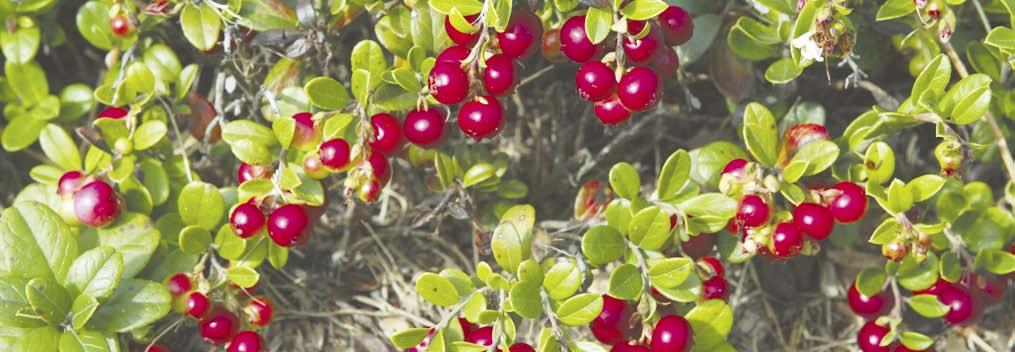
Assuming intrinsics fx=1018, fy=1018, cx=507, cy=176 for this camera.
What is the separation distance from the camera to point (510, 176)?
2.98 meters

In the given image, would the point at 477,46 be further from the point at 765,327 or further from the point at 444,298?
the point at 765,327

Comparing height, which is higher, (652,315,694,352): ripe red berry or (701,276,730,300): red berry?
(652,315,694,352): ripe red berry

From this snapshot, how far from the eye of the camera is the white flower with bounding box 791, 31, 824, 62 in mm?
2193

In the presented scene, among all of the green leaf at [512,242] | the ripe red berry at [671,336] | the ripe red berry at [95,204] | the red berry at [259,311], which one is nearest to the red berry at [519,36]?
the green leaf at [512,242]

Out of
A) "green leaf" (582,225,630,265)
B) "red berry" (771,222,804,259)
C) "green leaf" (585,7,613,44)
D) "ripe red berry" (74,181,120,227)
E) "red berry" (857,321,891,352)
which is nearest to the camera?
"green leaf" (585,7,613,44)

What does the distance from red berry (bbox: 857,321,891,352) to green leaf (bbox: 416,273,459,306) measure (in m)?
1.06

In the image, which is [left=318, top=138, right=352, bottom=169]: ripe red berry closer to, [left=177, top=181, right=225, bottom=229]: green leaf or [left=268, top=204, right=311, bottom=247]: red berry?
[left=268, top=204, right=311, bottom=247]: red berry

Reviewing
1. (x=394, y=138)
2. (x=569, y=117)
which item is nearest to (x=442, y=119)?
(x=394, y=138)

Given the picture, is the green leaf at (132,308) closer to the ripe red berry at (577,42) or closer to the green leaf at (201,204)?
the green leaf at (201,204)

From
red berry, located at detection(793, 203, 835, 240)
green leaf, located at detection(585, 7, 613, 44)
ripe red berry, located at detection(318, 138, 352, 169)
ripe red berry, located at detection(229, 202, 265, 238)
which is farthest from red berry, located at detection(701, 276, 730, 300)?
ripe red berry, located at detection(229, 202, 265, 238)

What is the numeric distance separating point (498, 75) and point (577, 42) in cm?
18

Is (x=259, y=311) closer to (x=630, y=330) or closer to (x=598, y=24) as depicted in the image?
(x=630, y=330)

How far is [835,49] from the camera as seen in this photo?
7.68 feet

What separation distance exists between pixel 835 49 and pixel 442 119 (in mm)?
917
